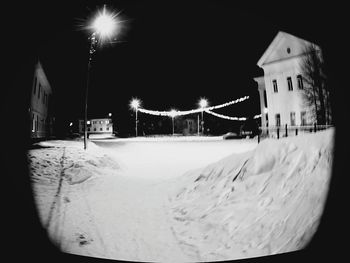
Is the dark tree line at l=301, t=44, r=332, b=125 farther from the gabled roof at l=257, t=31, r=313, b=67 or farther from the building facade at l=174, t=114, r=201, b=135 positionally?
the building facade at l=174, t=114, r=201, b=135

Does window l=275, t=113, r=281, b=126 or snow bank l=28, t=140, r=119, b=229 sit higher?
window l=275, t=113, r=281, b=126

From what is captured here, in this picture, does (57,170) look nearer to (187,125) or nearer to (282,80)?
(282,80)

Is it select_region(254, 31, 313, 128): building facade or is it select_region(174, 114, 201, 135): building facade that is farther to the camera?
select_region(174, 114, 201, 135): building facade

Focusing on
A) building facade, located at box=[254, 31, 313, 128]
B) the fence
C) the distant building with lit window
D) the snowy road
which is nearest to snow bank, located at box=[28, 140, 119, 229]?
the snowy road

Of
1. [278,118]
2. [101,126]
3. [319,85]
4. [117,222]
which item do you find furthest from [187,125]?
[117,222]

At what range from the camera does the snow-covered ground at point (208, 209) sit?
8.82 ft

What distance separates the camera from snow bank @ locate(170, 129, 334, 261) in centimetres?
255

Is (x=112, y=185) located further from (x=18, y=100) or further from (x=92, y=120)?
(x=92, y=120)

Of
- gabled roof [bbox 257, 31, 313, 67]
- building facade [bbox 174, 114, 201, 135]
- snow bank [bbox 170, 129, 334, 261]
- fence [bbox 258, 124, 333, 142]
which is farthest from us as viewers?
building facade [bbox 174, 114, 201, 135]

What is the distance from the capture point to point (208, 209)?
407 cm

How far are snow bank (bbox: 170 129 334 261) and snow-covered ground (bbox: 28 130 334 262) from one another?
15 mm

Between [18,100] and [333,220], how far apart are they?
435 centimetres

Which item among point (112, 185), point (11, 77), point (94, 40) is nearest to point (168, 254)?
point (11, 77)

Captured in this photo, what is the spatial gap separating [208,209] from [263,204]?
1.18m
